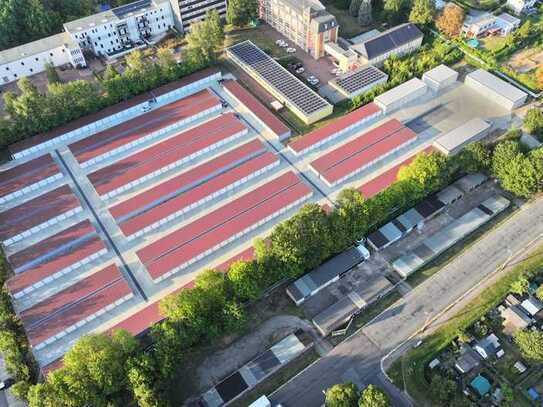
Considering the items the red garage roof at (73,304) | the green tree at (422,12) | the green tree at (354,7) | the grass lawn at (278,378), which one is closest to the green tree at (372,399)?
the grass lawn at (278,378)

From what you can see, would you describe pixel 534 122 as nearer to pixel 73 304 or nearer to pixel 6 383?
pixel 73 304

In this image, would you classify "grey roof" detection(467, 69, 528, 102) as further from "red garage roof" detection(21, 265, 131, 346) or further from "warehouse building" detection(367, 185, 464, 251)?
"red garage roof" detection(21, 265, 131, 346)

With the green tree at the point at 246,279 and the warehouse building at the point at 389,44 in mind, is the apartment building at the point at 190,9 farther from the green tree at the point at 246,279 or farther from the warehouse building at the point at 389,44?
the green tree at the point at 246,279

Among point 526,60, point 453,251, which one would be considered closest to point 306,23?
point 526,60

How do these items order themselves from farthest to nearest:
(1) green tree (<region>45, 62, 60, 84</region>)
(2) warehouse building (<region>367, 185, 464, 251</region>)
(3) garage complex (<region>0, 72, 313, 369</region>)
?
1. (1) green tree (<region>45, 62, 60, 84</region>)
2. (2) warehouse building (<region>367, 185, 464, 251</region>)
3. (3) garage complex (<region>0, 72, 313, 369</region>)

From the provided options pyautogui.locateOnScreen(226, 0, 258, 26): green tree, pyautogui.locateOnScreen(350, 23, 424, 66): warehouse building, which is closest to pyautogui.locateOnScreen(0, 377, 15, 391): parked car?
pyautogui.locateOnScreen(350, 23, 424, 66): warehouse building
